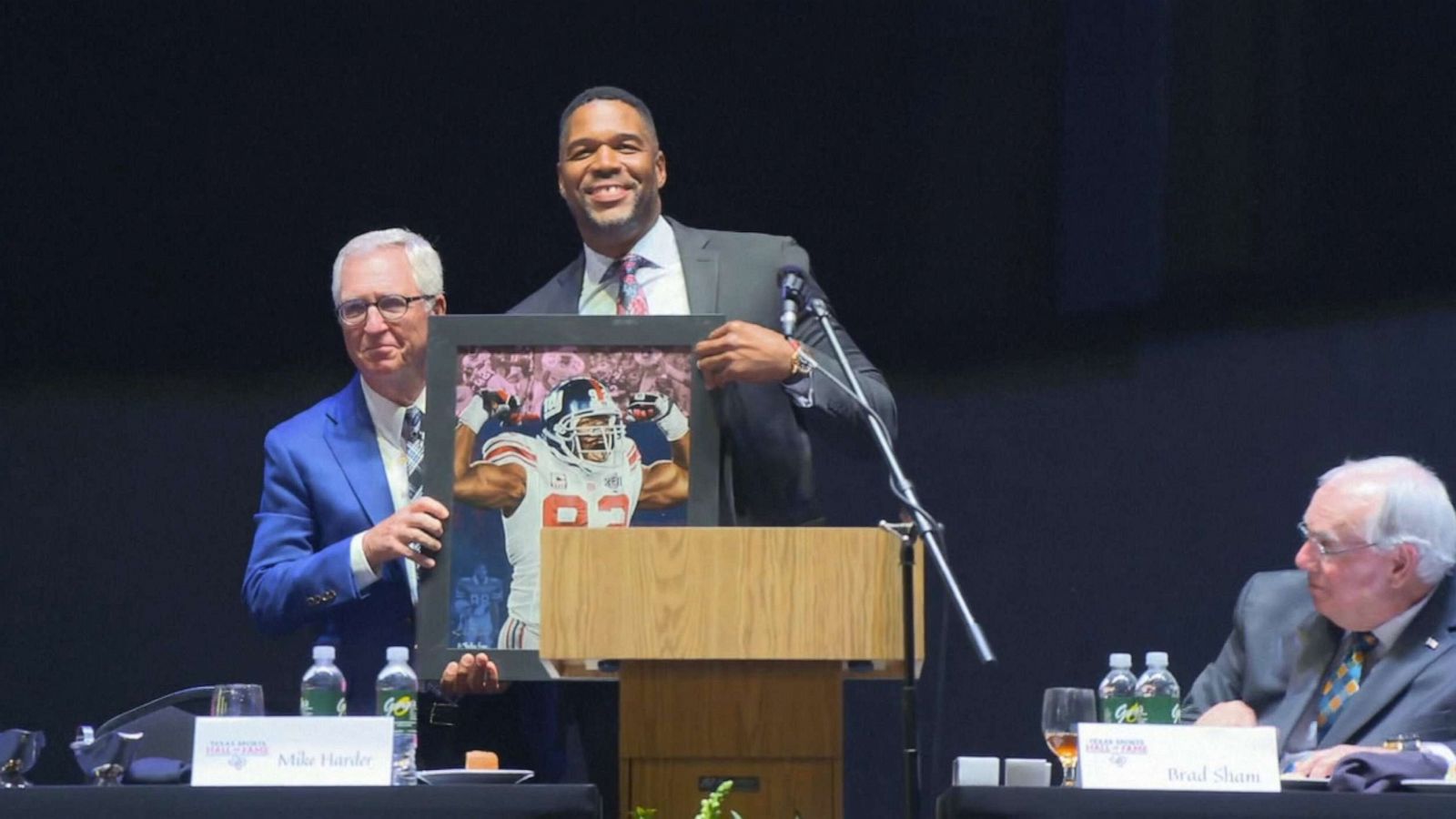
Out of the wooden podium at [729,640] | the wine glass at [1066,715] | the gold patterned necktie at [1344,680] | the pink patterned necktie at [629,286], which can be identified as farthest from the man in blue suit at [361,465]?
the gold patterned necktie at [1344,680]

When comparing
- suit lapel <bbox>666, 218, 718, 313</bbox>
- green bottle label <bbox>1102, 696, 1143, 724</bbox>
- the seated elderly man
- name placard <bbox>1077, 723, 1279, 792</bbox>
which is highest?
suit lapel <bbox>666, 218, 718, 313</bbox>

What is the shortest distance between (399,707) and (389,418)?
1.02m

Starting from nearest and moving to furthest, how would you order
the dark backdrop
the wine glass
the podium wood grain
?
the podium wood grain, the wine glass, the dark backdrop

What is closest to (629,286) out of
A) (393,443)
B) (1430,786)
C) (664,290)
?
(664,290)

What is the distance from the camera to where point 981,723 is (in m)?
4.95

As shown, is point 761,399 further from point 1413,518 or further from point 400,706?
point 1413,518

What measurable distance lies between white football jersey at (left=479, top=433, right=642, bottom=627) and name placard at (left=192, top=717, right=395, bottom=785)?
62cm

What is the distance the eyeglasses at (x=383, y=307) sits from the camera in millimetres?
3699

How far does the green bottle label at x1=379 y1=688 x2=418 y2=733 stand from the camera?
2.77 m

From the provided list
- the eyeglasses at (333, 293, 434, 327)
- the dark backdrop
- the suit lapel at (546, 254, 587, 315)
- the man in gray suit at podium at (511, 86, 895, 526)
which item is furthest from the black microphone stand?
the dark backdrop

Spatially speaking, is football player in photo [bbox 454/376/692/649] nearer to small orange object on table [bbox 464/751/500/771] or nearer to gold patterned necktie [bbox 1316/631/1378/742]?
small orange object on table [bbox 464/751/500/771]

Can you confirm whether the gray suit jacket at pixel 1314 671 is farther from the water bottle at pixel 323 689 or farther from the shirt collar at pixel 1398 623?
the water bottle at pixel 323 689

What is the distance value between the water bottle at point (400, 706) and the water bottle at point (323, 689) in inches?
2.6

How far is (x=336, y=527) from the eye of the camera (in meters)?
3.67
